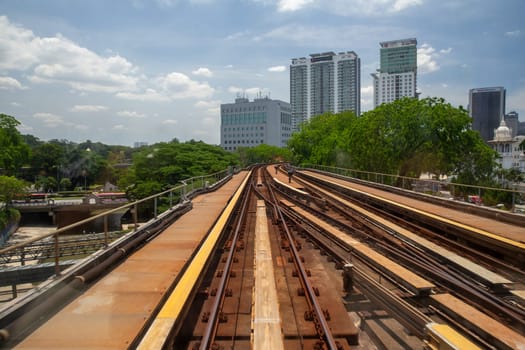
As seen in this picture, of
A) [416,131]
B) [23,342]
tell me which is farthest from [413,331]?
[416,131]

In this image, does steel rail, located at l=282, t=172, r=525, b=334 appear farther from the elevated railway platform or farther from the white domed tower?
the white domed tower

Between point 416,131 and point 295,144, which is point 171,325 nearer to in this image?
point 416,131

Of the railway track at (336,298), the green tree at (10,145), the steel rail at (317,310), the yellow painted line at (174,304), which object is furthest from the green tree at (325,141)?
the green tree at (10,145)

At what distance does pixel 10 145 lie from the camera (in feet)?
193

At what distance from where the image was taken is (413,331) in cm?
565

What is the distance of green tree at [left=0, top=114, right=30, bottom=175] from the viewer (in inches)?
2236

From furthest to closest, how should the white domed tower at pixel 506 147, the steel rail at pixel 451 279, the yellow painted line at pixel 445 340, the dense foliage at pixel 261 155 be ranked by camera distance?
the dense foliage at pixel 261 155 → the white domed tower at pixel 506 147 → the steel rail at pixel 451 279 → the yellow painted line at pixel 445 340

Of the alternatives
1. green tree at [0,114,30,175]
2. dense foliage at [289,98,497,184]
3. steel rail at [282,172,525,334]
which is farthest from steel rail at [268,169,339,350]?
green tree at [0,114,30,175]

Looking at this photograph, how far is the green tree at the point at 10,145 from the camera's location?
5680cm

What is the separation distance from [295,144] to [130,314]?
69070 mm

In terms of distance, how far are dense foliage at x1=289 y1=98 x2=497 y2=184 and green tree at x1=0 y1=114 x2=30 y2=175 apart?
52.9 m

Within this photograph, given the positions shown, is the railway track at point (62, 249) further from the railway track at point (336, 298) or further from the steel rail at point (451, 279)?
the steel rail at point (451, 279)

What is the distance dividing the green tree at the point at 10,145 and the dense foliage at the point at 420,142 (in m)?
52.9

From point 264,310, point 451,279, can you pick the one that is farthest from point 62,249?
point 451,279
